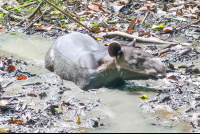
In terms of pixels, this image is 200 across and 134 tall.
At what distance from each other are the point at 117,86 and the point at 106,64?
1.52 ft

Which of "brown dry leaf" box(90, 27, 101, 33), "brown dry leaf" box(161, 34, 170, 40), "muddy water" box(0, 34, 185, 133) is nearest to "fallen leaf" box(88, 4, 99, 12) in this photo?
"brown dry leaf" box(90, 27, 101, 33)

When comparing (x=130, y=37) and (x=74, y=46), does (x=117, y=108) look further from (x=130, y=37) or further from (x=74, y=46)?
(x=130, y=37)

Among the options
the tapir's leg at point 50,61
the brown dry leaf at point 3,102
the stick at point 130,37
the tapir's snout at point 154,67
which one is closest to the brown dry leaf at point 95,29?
the stick at point 130,37

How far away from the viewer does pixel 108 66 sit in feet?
18.2

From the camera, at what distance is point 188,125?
395cm

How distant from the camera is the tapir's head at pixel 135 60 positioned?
5234mm

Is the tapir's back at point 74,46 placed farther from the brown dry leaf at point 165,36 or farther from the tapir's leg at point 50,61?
the brown dry leaf at point 165,36

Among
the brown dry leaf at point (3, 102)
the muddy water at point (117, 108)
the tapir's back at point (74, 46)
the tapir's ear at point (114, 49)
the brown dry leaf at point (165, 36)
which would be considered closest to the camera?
the muddy water at point (117, 108)

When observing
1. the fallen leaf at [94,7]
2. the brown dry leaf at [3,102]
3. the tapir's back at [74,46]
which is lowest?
the fallen leaf at [94,7]

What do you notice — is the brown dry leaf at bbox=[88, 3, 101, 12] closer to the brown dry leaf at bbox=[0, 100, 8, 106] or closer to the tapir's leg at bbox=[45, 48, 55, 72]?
the tapir's leg at bbox=[45, 48, 55, 72]

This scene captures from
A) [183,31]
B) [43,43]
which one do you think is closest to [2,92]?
[43,43]

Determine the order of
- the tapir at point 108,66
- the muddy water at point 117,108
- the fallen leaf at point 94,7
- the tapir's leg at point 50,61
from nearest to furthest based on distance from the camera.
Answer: the muddy water at point 117,108 < the tapir at point 108,66 < the tapir's leg at point 50,61 < the fallen leaf at point 94,7

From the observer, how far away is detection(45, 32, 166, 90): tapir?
5.32 m

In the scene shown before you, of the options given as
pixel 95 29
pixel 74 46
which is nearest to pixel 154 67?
pixel 74 46
